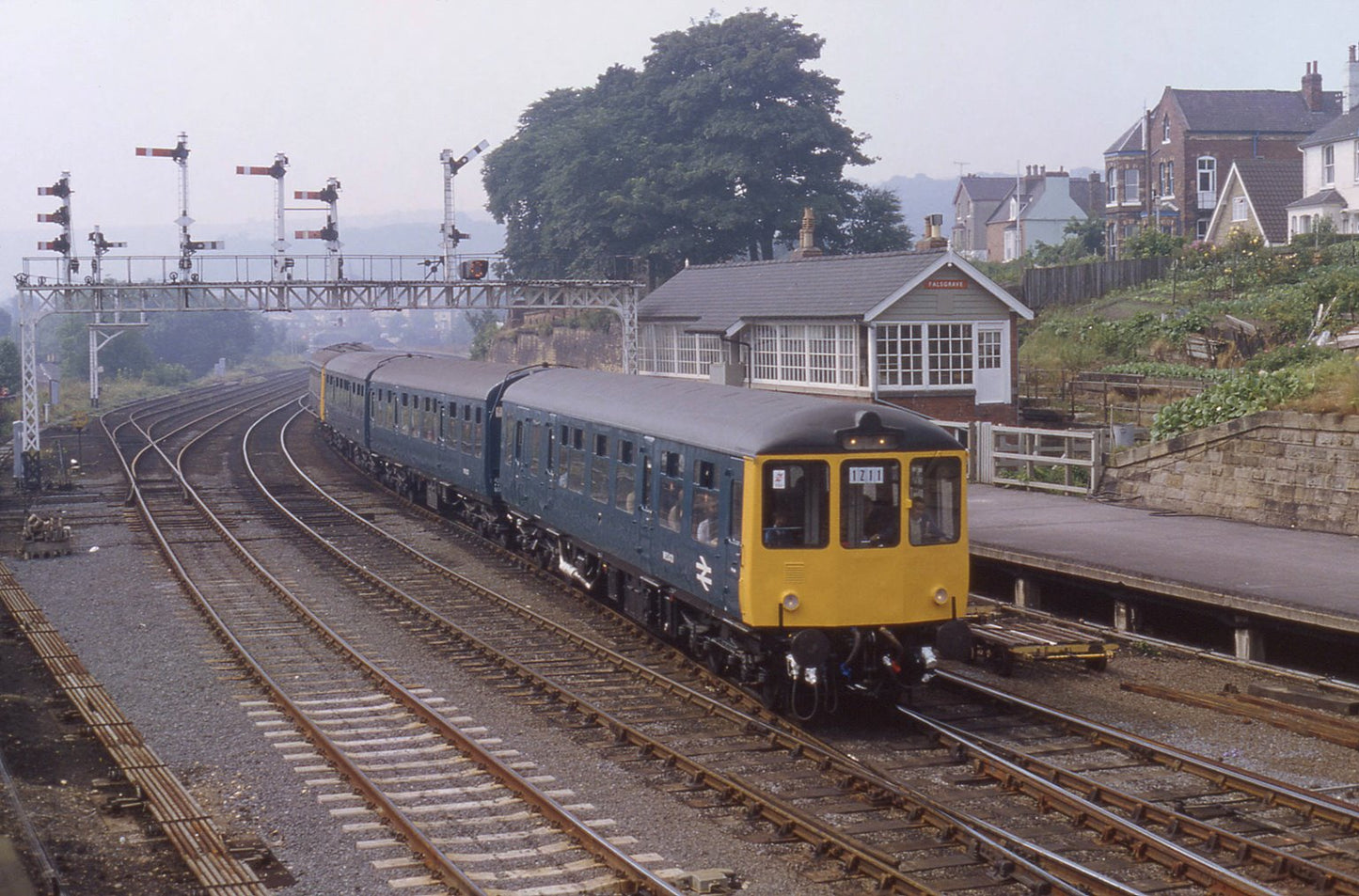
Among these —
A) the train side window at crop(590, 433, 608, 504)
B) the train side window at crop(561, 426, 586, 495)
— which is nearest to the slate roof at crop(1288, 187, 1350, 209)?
the train side window at crop(561, 426, 586, 495)

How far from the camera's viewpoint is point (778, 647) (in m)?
11.2

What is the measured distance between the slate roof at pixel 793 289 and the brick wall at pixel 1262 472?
7.91 metres

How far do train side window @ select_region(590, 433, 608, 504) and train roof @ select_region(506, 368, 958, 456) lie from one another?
24 centimetres

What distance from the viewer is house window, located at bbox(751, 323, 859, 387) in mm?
27625

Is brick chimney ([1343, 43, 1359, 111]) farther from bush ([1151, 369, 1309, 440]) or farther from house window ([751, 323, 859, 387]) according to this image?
bush ([1151, 369, 1309, 440])

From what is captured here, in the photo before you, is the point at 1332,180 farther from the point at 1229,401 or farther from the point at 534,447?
the point at 534,447

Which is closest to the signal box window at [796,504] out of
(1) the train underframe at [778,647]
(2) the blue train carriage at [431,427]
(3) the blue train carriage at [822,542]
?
(3) the blue train carriage at [822,542]

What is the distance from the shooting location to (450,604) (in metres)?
17.1

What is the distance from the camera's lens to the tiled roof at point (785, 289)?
88.8 feet

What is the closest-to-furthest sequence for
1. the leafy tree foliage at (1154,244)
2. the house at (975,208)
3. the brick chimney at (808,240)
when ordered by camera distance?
the brick chimney at (808,240) < the leafy tree foliage at (1154,244) < the house at (975,208)

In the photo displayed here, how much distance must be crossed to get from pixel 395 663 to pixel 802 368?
16.7 meters

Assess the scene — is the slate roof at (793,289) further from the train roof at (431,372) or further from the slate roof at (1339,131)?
the slate roof at (1339,131)

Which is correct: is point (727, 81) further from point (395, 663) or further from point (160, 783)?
point (160, 783)

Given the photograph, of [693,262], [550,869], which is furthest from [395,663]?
[693,262]
